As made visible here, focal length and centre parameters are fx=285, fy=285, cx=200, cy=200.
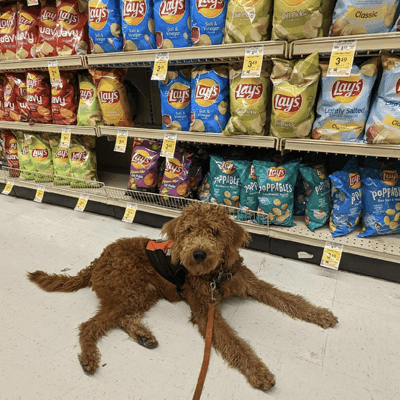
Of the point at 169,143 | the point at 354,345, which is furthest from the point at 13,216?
the point at 354,345

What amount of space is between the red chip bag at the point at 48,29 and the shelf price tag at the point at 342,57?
186 cm

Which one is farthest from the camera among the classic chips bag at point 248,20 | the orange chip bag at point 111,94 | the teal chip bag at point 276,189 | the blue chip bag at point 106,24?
the orange chip bag at point 111,94

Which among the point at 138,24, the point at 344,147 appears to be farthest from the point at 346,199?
the point at 138,24

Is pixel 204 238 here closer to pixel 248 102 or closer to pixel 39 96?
pixel 248 102

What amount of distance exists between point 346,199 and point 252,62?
2.80 feet

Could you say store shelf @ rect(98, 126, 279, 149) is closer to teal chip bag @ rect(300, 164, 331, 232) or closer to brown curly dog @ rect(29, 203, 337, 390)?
teal chip bag @ rect(300, 164, 331, 232)

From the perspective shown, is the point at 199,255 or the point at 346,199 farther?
the point at 346,199

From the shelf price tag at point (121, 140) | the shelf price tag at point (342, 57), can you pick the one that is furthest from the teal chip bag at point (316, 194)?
the shelf price tag at point (121, 140)

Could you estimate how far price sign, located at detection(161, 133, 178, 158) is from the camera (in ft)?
5.83

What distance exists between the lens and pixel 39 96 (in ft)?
7.32

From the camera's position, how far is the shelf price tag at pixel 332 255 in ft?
4.99

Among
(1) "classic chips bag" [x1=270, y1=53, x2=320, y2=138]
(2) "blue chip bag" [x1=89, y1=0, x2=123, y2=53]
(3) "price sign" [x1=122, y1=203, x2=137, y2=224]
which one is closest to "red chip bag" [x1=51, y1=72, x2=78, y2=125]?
(2) "blue chip bag" [x1=89, y1=0, x2=123, y2=53]

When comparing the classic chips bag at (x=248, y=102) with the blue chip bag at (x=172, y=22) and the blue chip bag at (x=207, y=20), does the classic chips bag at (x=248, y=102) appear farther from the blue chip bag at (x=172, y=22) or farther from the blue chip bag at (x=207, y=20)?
the blue chip bag at (x=172, y=22)

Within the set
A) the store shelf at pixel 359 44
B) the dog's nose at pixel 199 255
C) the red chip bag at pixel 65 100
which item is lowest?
the dog's nose at pixel 199 255
